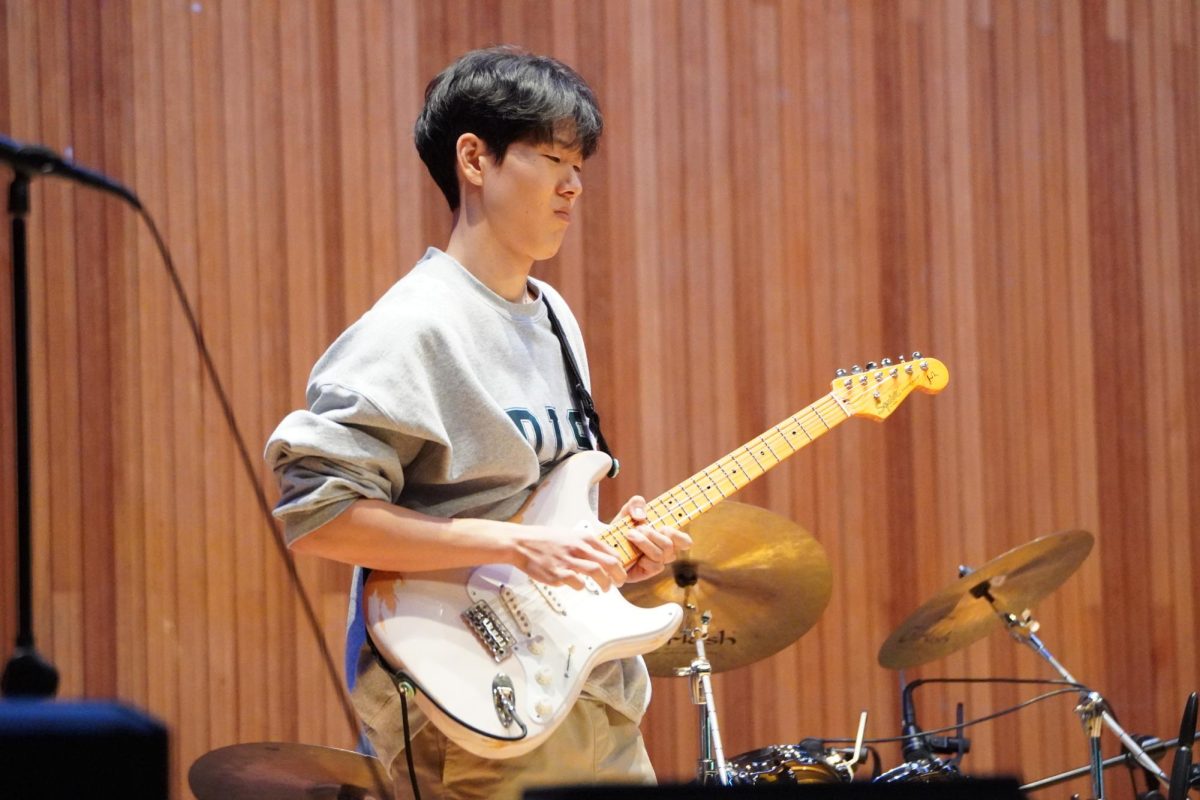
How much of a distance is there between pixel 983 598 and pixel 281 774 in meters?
1.84

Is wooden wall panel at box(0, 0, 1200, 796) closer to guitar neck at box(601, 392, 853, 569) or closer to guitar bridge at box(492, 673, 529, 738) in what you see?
guitar neck at box(601, 392, 853, 569)

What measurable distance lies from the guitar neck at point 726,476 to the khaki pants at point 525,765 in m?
0.29

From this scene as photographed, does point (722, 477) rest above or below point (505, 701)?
above

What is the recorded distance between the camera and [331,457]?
2.05 meters

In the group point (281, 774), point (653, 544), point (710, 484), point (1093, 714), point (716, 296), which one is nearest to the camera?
point (653, 544)

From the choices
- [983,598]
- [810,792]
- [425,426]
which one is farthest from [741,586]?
[810,792]

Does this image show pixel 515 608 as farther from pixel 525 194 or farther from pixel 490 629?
pixel 525 194

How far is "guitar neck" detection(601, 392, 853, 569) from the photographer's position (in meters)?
2.36

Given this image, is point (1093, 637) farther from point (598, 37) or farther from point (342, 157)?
point (342, 157)

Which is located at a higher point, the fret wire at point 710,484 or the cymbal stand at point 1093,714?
the fret wire at point 710,484

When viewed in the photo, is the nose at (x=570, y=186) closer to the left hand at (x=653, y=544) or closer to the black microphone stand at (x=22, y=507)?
the left hand at (x=653, y=544)

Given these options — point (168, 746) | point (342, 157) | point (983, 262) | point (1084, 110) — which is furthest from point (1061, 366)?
point (168, 746)

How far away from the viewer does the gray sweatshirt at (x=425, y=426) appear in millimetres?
2070

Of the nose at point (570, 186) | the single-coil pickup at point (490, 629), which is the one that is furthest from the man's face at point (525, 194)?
the single-coil pickup at point (490, 629)
